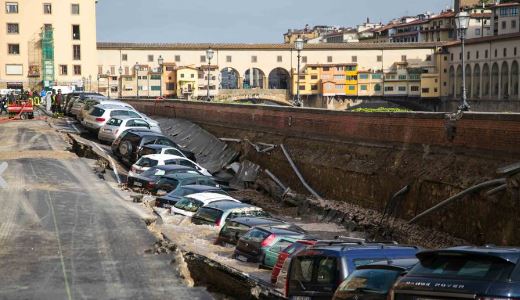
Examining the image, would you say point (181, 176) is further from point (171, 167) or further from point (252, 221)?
point (252, 221)

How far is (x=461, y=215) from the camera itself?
2356cm

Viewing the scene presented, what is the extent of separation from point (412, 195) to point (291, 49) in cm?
11111

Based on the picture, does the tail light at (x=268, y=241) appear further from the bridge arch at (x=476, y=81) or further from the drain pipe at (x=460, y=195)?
the bridge arch at (x=476, y=81)

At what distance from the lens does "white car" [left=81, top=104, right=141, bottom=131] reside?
42.3 metres

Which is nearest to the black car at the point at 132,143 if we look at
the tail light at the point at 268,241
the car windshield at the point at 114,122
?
the car windshield at the point at 114,122

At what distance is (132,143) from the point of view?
37.0 m

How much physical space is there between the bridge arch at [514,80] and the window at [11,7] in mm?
64715

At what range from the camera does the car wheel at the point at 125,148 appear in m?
36.9

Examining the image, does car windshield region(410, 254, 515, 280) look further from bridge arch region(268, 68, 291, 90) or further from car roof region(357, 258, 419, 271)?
bridge arch region(268, 68, 291, 90)

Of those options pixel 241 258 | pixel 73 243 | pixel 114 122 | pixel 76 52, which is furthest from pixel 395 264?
pixel 76 52

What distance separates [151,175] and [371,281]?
21.0m

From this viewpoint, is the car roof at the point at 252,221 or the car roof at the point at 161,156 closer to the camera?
the car roof at the point at 252,221

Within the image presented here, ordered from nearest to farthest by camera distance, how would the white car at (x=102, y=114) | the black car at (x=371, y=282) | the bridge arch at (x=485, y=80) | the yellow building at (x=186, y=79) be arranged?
the black car at (x=371, y=282)
the white car at (x=102, y=114)
the bridge arch at (x=485, y=80)
the yellow building at (x=186, y=79)

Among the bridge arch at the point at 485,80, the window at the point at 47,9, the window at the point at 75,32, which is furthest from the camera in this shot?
the window at the point at 75,32
